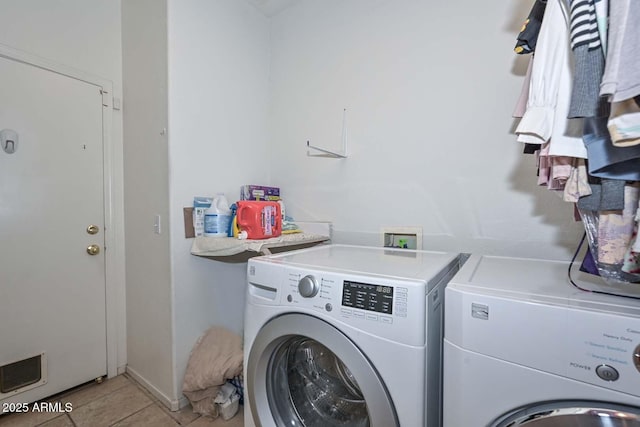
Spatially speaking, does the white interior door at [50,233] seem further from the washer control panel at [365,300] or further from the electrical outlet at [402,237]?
the electrical outlet at [402,237]

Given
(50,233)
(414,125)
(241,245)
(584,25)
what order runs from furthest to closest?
(50,233) < (414,125) < (241,245) < (584,25)

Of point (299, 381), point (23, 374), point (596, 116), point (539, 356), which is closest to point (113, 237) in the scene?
point (23, 374)

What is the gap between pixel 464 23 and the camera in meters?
1.38

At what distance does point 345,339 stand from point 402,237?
88 cm

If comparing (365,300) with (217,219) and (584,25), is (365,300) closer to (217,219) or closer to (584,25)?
(584,25)

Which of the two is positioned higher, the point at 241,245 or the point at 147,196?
the point at 147,196

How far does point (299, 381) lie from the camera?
1.12 m

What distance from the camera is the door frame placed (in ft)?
6.12

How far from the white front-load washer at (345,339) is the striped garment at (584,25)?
0.60 meters

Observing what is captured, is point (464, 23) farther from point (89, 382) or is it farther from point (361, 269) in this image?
point (89, 382)

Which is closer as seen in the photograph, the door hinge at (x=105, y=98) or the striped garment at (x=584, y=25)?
the striped garment at (x=584, y=25)

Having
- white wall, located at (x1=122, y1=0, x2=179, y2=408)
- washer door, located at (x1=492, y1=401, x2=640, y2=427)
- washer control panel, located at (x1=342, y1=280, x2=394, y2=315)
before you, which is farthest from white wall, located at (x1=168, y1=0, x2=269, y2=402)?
washer door, located at (x1=492, y1=401, x2=640, y2=427)

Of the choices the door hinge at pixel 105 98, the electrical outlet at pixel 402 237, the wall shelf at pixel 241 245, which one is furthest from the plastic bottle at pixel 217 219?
the door hinge at pixel 105 98

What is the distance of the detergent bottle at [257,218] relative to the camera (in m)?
1.44
